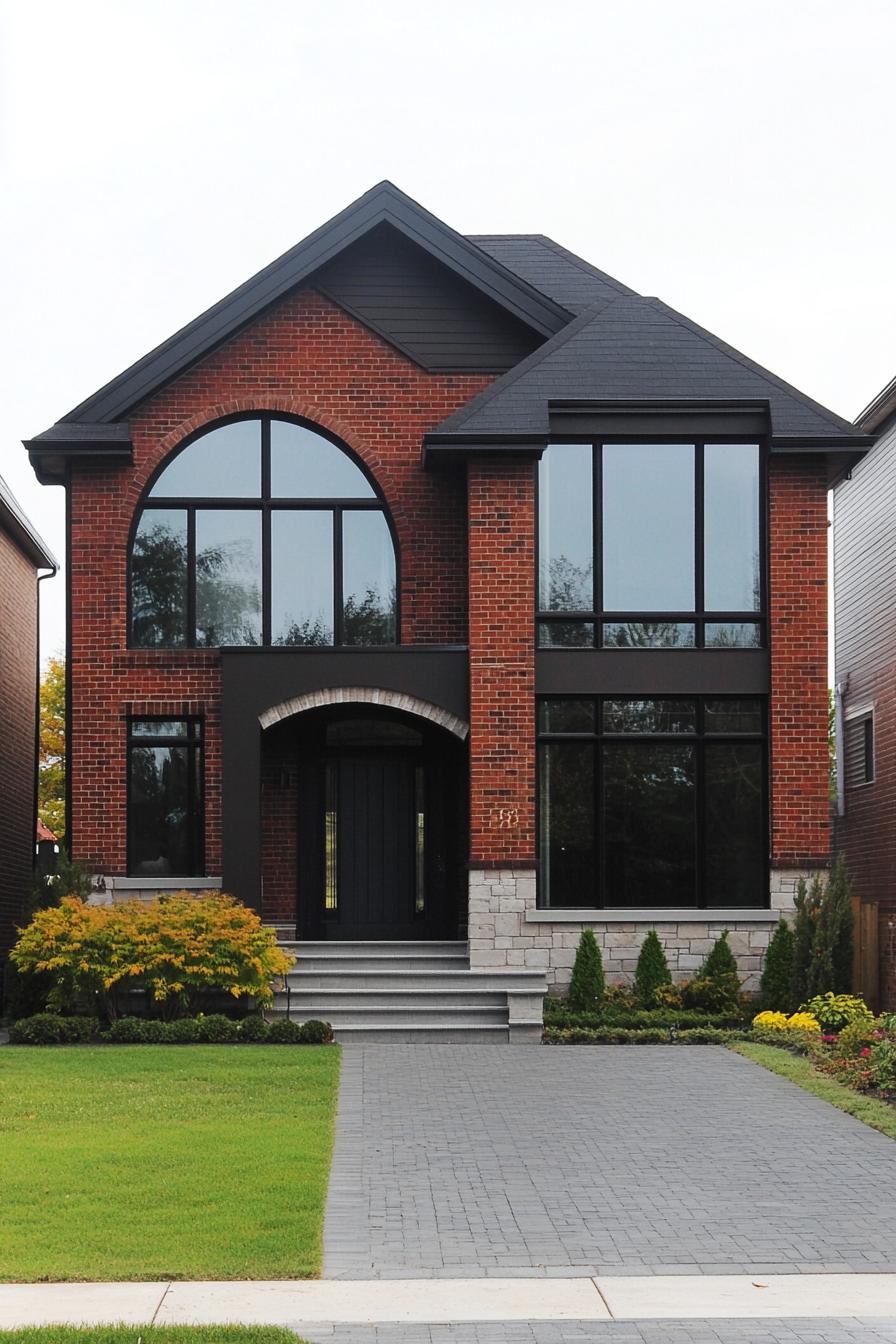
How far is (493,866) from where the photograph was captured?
17.8m

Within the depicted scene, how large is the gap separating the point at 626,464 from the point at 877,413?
459cm

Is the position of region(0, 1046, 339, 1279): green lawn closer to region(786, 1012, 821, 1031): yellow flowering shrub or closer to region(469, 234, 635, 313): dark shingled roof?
region(786, 1012, 821, 1031): yellow flowering shrub

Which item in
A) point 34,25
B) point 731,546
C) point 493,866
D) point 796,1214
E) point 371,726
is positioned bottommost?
point 796,1214

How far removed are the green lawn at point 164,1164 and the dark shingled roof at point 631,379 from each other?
725 cm

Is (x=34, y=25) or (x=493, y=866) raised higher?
(x=34, y=25)

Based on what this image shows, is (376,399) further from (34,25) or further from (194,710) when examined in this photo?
(34,25)

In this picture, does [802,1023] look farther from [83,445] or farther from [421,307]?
[83,445]

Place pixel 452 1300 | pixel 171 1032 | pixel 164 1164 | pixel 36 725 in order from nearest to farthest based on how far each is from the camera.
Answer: pixel 452 1300, pixel 164 1164, pixel 171 1032, pixel 36 725

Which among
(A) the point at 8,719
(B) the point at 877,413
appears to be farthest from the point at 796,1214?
(A) the point at 8,719

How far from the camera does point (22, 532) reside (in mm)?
24484

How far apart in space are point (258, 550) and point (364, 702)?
2.35 m

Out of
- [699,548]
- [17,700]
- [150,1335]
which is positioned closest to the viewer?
[150,1335]

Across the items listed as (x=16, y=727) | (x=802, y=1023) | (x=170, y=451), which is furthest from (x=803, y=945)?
(x=16, y=727)

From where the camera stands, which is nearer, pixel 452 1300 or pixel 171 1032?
pixel 452 1300
